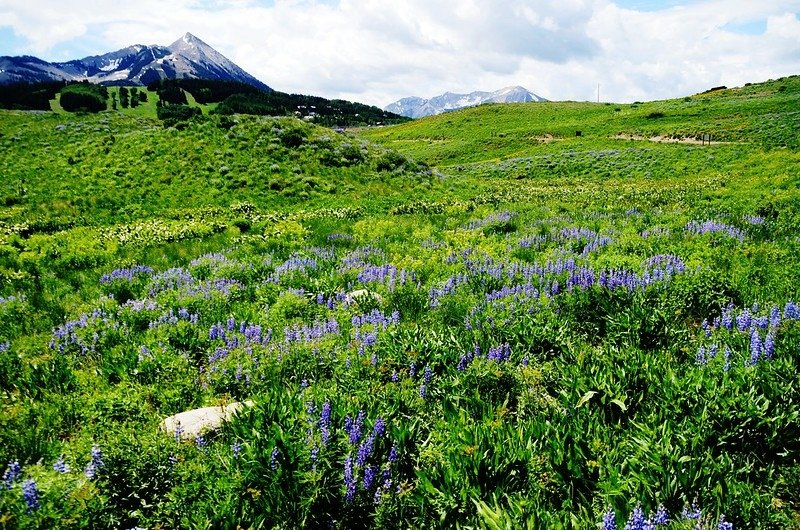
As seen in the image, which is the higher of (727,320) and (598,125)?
(598,125)

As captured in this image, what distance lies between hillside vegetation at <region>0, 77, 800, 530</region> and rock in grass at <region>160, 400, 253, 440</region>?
0.23 feet

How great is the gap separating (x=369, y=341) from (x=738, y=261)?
22.5 ft

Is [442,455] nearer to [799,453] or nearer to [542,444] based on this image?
[542,444]

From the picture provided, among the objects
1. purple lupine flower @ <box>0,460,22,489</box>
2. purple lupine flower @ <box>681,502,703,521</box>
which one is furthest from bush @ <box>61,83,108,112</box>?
purple lupine flower @ <box>681,502,703,521</box>

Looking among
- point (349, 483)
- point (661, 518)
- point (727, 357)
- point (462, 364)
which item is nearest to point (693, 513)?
point (661, 518)

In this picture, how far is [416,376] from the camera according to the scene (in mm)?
5094

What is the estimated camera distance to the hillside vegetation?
10.4 feet

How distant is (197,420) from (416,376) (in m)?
2.38

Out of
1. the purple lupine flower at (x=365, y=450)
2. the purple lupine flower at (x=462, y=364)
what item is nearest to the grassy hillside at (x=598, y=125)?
the purple lupine flower at (x=462, y=364)

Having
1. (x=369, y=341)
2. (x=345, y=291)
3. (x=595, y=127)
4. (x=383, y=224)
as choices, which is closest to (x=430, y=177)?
(x=383, y=224)

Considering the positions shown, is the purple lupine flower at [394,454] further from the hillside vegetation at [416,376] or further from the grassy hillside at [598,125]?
the grassy hillside at [598,125]

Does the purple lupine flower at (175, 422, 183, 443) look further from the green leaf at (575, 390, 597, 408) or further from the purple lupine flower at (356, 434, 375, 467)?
the green leaf at (575, 390, 597, 408)

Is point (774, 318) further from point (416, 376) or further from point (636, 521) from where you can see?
point (416, 376)

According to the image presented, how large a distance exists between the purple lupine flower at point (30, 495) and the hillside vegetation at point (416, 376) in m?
0.01
